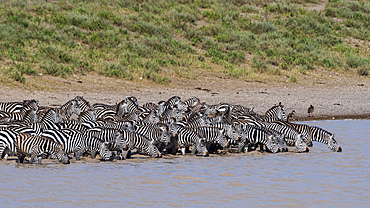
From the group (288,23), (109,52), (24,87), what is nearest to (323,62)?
(288,23)

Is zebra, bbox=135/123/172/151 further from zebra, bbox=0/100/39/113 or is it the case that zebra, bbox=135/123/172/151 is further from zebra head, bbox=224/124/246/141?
zebra, bbox=0/100/39/113

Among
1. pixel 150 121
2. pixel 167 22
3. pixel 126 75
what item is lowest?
pixel 150 121

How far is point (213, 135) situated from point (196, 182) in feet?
9.08

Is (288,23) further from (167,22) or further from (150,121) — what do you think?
(150,121)

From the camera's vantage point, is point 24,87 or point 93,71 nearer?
point 24,87

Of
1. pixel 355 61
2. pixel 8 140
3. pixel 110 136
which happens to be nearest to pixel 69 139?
pixel 110 136

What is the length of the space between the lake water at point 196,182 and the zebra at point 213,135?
0.35 metres

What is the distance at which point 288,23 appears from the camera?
40469mm

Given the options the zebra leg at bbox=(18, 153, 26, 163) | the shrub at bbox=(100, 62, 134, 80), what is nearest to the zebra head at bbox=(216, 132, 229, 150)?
the zebra leg at bbox=(18, 153, 26, 163)

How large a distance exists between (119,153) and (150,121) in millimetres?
2172

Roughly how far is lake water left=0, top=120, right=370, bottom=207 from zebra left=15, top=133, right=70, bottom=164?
0.21 meters

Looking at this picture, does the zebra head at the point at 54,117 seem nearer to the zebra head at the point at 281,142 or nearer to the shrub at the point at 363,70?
the zebra head at the point at 281,142

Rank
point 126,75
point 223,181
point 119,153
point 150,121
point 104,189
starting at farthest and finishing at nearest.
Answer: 1. point 126,75
2. point 150,121
3. point 119,153
4. point 223,181
5. point 104,189

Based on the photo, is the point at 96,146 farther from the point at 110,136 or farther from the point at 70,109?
the point at 70,109
